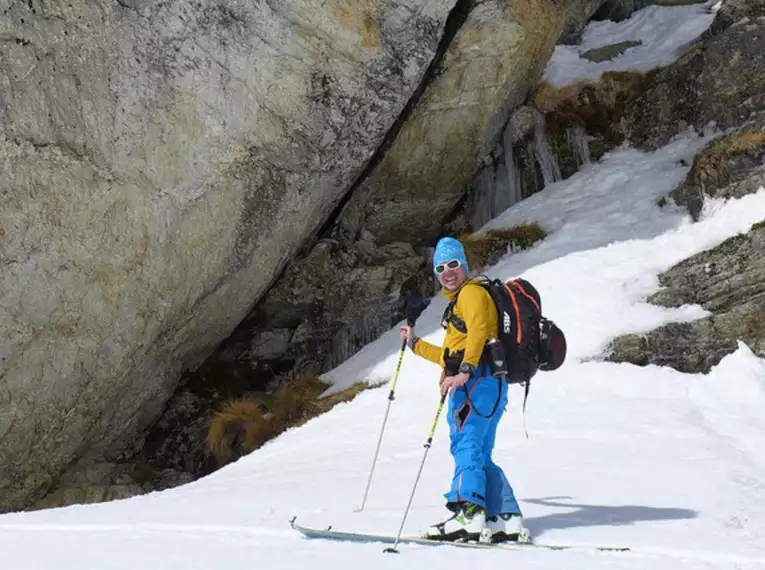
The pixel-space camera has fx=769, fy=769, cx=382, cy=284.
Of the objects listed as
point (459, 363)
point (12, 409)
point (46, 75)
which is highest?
point (46, 75)

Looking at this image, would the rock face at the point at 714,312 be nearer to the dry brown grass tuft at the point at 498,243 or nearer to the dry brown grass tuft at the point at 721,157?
the dry brown grass tuft at the point at 721,157

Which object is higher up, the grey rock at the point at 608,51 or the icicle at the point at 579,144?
the grey rock at the point at 608,51

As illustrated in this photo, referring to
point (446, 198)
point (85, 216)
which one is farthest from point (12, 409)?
point (446, 198)

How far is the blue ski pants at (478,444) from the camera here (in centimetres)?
589

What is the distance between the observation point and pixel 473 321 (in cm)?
599

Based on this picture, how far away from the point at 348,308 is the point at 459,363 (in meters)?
13.0

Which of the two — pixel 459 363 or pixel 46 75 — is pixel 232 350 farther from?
pixel 459 363

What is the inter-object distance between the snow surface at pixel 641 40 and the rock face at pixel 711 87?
61.7 inches

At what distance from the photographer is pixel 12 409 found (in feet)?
43.4

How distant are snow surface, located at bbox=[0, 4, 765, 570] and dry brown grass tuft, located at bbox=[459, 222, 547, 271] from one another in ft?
1.32

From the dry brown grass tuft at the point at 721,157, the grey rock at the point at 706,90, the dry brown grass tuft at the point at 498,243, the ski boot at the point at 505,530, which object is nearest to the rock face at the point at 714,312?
the dry brown grass tuft at the point at 721,157

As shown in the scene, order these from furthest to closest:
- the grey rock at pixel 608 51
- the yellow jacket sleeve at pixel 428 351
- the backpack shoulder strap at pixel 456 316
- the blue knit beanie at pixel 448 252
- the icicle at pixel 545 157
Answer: the grey rock at pixel 608 51 < the icicle at pixel 545 157 < the yellow jacket sleeve at pixel 428 351 < the blue knit beanie at pixel 448 252 < the backpack shoulder strap at pixel 456 316

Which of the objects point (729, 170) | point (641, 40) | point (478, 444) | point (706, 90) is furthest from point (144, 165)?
point (641, 40)

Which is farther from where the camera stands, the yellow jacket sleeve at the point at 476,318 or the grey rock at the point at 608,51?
the grey rock at the point at 608,51
